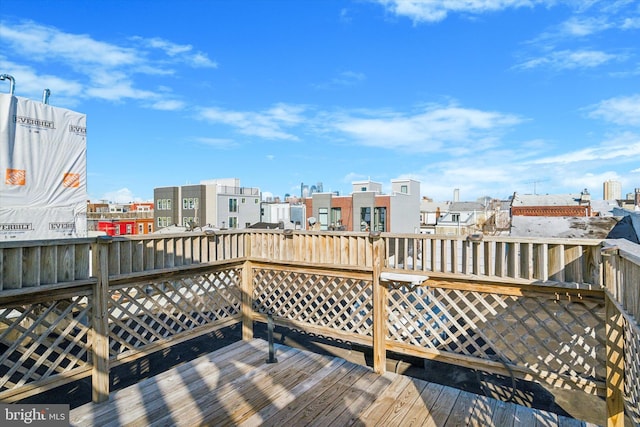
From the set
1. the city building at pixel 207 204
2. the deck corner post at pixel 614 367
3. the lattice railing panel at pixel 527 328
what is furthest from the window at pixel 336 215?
the deck corner post at pixel 614 367

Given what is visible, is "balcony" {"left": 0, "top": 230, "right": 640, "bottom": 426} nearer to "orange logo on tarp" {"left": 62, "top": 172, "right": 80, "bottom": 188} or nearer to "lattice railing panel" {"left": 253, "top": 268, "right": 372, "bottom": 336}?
"lattice railing panel" {"left": 253, "top": 268, "right": 372, "bottom": 336}

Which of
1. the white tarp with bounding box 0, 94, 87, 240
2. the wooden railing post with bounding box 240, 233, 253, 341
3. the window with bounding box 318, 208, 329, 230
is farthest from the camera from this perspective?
the window with bounding box 318, 208, 329, 230

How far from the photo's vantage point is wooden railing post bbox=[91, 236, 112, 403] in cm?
321

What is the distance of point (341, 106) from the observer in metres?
18.3

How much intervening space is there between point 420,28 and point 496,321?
373 inches

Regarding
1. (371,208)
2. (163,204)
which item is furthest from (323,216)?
(163,204)

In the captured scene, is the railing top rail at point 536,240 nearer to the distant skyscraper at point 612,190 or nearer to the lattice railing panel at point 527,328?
the lattice railing panel at point 527,328

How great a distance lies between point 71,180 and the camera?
892 centimetres

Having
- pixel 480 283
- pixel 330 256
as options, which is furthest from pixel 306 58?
pixel 480 283

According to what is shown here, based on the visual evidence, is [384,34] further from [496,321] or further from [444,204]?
[444,204]

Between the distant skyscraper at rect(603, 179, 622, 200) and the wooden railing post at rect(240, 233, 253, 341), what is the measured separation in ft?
110

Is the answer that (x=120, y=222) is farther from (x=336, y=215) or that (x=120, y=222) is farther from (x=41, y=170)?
(x=41, y=170)

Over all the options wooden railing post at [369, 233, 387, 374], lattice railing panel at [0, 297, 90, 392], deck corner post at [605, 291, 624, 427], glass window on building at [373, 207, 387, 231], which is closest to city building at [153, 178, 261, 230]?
glass window on building at [373, 207, 387, 231]

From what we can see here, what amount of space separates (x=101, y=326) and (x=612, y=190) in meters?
36.0
